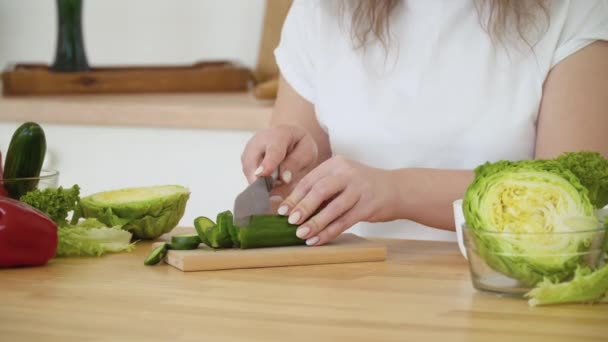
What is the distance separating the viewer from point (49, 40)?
356cm

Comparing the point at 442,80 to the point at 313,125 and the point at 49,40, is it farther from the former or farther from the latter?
the point at 49,40

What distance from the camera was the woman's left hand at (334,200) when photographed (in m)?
1.49

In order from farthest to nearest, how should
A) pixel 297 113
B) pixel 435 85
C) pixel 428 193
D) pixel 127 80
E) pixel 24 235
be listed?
pixel 127 80 < pixel 297 113 < pixel 435 85 < pixel 428 193 < pixel 24 235

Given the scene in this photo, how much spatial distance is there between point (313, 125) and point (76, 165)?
1.05m

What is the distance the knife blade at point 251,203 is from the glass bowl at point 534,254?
14.8 inches

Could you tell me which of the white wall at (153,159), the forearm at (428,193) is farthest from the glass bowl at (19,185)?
the white wall at (153,159)

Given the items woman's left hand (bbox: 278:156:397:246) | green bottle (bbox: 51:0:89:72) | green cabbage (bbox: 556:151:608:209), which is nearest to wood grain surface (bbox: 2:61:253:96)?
green bottle (bbox: 51:0:89:72)

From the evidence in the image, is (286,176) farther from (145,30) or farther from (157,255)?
(145,30)

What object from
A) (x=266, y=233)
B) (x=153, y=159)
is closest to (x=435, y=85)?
(x=266, y=233)

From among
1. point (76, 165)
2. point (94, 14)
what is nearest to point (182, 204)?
point (76, 165)

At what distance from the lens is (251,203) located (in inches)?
59.8

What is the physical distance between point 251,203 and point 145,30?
2073 millimetres

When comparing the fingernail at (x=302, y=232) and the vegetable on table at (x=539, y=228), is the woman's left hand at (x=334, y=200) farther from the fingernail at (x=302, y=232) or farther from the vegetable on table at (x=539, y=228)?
the vegetable on table at (x=539, y=228)

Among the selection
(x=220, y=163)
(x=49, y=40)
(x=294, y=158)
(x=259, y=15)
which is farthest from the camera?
(x=49, y=40)
